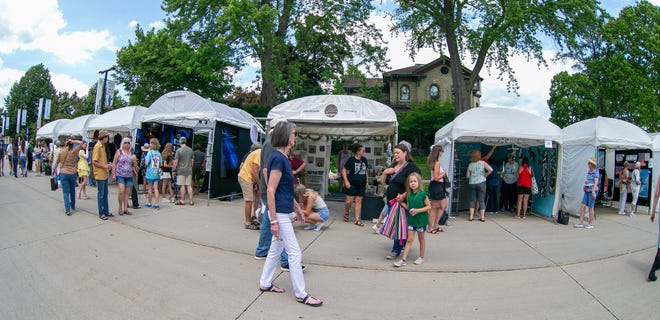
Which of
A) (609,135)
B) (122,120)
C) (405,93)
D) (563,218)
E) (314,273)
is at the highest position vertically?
(405,93)

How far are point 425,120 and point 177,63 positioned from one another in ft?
67.3

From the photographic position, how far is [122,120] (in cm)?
1435

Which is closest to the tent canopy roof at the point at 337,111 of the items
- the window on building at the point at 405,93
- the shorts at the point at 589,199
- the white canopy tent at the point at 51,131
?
the shorts at the point at 589,199

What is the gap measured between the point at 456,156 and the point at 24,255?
10319 millimetres

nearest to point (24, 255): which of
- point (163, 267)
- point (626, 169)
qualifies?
point (163, 267)

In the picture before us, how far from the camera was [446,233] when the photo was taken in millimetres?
8625

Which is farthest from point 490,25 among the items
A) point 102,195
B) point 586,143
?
point 102,195

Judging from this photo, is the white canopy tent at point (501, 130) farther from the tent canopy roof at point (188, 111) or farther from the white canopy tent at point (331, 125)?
the tent canopy roof at point (188, 111)

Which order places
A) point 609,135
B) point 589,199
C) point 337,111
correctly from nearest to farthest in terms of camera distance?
point 589,199 → point 337,111 → point 609,135

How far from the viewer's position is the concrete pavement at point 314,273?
4.13 metres

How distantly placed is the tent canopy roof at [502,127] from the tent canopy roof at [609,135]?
6.89ft

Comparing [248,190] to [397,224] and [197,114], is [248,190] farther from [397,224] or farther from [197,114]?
[197,114]

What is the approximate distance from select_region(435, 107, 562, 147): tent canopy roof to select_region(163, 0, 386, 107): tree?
11.8 metres

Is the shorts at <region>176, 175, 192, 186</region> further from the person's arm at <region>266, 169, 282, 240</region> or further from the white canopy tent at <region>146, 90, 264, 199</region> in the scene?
the person's arm at <region>266, 169, 282, 240</region>
